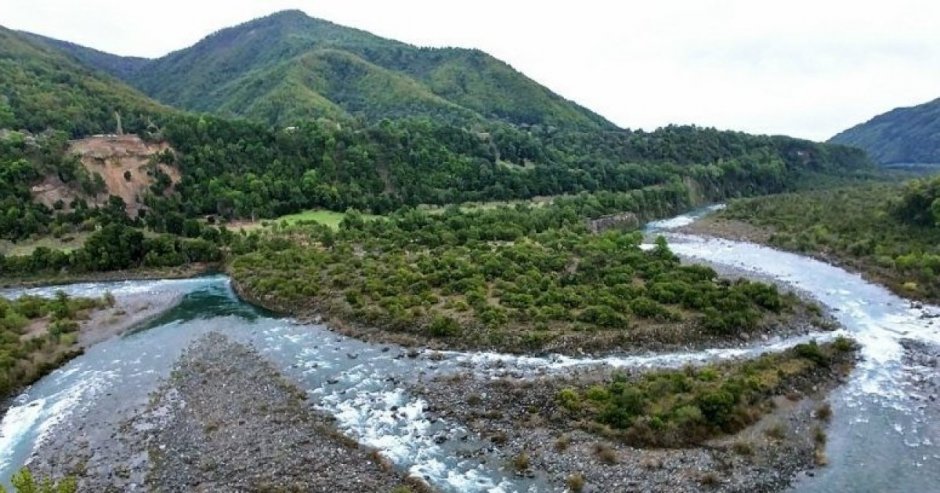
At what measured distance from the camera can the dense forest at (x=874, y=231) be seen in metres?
76.8

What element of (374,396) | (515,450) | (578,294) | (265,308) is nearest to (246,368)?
(374,396)

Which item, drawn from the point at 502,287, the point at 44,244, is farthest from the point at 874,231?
the point at 44,244

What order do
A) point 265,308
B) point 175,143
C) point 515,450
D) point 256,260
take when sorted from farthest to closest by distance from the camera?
point 175,143
point 256,260
point 265,308
point 515,450

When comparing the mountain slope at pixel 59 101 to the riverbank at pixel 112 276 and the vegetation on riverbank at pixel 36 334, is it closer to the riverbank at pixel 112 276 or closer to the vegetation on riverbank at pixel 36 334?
the riverbank at pixel 112 276

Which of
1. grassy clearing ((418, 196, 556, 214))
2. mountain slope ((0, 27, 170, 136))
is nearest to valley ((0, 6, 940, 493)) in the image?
grassy clearing ((418, 196, 556, 214))

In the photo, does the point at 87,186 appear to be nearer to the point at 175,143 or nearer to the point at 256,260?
the point at 175,143

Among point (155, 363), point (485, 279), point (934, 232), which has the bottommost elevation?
point (155, 363)

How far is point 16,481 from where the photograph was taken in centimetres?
2770

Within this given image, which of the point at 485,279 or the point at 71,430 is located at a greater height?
the point at 485,279

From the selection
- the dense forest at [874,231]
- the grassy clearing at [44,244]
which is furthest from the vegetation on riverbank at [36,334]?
the dense forest at [874,231]

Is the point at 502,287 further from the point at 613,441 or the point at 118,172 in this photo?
the point at 118,172

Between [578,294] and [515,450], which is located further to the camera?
[578,294]

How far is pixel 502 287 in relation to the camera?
69500 millimetres

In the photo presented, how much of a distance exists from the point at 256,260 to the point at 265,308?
16828mm
